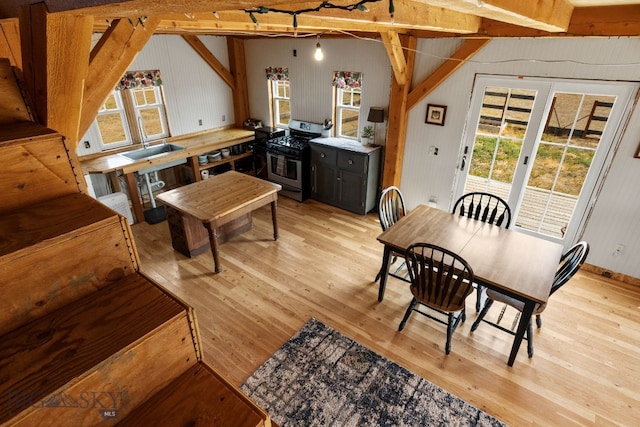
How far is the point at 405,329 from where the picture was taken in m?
3.03

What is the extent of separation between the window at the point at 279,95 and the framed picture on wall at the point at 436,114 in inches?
101

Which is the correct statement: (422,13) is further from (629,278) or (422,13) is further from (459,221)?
(629,278)

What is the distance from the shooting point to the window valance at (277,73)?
5.62 m

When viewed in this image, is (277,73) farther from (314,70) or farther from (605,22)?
(605,22)

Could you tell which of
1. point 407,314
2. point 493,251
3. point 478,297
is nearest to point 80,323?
point 407,314

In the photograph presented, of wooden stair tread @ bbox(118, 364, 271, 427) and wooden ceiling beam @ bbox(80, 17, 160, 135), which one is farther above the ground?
wooden ceiling beam @ bbox(80, 17, 160, 135)

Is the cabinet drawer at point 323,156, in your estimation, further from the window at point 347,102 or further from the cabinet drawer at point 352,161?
the window at point 347,102

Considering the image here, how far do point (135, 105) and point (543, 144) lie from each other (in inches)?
215

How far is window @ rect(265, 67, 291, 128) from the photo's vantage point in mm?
5699

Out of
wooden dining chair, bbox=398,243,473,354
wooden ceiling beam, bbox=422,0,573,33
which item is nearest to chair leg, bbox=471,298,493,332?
wooden dining chair, bbox=398,243,473,354

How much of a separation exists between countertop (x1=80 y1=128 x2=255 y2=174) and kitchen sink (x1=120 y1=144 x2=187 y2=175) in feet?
0.18

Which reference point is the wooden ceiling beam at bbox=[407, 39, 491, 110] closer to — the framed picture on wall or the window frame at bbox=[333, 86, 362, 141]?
the framed picture on wall

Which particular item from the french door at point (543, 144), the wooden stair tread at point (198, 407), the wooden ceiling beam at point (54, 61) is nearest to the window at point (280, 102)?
the french door at point (543, 144)

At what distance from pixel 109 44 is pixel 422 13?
2106mm
